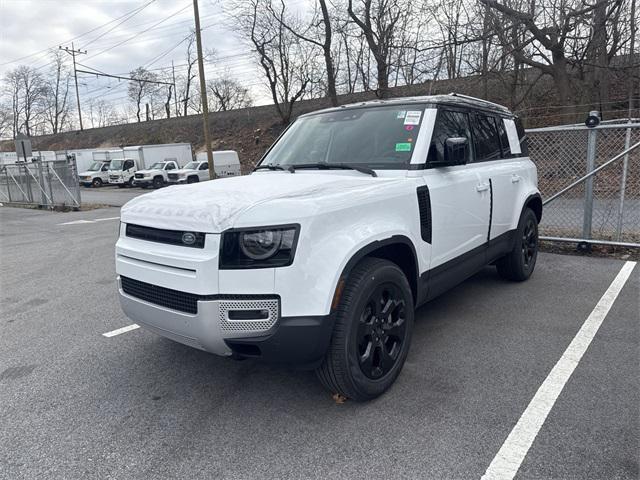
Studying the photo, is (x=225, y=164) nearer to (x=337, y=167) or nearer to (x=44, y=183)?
(x=44, y=183)

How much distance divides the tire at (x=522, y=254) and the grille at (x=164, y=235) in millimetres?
3791

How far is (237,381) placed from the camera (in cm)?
338

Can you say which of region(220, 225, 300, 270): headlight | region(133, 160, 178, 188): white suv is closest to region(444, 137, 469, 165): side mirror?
region(220, 225, 300, 270): headlight

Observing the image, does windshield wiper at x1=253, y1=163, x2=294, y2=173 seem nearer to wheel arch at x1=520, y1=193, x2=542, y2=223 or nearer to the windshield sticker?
the windshield sticker

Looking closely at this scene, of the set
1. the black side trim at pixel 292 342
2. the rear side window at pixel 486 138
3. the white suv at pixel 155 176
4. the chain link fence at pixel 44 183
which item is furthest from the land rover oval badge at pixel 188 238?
the white suv at pixel 155 176

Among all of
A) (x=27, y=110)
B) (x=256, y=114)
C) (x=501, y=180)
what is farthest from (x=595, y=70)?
(x=27, y=110)

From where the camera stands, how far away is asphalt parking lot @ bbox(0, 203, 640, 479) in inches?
97.5

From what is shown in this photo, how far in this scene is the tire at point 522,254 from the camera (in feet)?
17.3

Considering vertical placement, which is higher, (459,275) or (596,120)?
(596,120)

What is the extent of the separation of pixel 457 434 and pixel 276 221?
1.58m

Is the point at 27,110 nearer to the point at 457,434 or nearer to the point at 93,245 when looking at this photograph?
the point at 93,245

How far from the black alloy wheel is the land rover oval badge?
1101mm

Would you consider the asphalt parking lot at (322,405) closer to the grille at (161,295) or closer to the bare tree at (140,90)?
the grille at (161,295)

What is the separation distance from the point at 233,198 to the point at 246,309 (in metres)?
0.70
